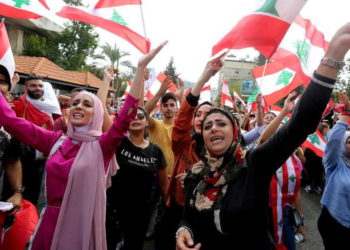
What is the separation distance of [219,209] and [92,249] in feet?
3.59

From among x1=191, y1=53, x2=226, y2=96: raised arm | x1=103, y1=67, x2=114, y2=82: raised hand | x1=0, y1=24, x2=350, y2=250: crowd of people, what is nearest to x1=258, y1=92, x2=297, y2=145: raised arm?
x1=0, y1=24, x2=350, y2=250: crowd of people

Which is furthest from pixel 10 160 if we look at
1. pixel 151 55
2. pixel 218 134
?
pixel 218 134

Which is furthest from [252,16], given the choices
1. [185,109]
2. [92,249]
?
[92,249]

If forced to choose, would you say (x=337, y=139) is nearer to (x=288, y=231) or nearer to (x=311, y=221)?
(x=288, y=231)

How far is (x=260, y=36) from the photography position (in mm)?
2225

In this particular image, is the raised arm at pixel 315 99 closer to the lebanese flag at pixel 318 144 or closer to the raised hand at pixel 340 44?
the raised hand at pixel 340 44

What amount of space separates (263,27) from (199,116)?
1.03 meters

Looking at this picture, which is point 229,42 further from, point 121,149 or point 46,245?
point 46,245

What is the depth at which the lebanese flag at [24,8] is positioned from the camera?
2.61 metres

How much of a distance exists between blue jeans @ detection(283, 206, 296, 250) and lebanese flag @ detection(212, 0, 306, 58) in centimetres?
157

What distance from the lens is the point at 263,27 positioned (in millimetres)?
2182

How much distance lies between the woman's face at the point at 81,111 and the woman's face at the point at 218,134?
3.19ft

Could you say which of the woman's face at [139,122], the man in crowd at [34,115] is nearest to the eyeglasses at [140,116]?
the woman's face at [139,122]

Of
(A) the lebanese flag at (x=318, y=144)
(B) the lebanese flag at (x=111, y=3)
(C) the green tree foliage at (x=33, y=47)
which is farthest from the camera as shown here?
(C) the green tree foliage at (x=33, y=47)
